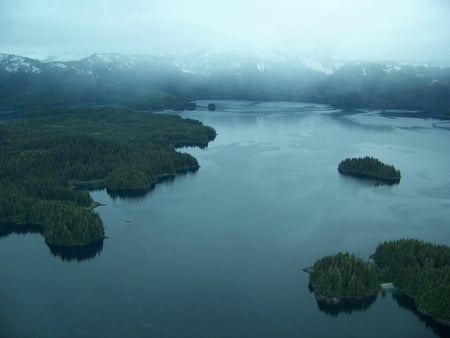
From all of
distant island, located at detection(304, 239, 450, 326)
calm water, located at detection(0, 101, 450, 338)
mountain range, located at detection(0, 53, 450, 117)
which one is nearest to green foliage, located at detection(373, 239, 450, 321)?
distant island, located at detection(304, 239, 450, 326)

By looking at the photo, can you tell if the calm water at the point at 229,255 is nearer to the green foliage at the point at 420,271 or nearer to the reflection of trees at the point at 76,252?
the reflection of trees at the point at 76,252

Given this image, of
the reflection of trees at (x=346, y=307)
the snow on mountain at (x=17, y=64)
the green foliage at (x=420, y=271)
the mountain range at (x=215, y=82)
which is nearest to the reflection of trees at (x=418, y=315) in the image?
the green foliage at (x=420, y=271)

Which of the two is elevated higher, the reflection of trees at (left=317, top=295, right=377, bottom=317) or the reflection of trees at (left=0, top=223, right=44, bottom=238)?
the reflection of trees at (left=0, top=223, right=44, bottom=238)

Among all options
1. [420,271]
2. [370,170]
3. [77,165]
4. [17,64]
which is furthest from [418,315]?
[17,64]

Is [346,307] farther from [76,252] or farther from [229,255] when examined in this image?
[76,252]

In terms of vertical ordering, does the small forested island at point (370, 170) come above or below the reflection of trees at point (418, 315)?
above

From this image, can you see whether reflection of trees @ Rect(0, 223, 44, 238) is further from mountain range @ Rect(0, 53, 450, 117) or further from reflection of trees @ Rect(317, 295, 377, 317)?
mountain range @ Rect(0, 53, 450, 117)
